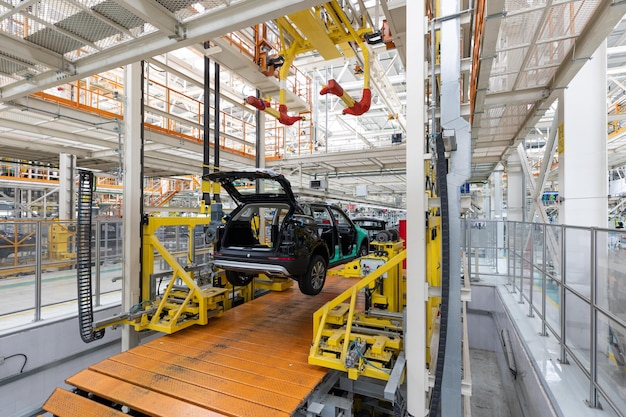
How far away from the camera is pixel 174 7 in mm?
2822

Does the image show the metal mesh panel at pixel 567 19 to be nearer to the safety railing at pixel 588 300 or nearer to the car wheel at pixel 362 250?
the safety railing at pixel 588 300

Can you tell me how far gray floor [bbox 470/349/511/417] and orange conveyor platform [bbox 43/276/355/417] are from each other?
3.52 m

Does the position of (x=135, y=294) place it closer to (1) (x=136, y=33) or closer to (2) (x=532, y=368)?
(1) (x=136, y=33)

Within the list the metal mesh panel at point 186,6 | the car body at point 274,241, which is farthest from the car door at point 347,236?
the metal mesh panel at point 186,6

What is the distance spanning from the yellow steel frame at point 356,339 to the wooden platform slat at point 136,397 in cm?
104

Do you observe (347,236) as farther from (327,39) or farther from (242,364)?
(242,364)

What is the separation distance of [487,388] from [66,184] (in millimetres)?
12040

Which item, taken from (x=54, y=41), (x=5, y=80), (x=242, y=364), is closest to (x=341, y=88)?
(x=54, y=41)

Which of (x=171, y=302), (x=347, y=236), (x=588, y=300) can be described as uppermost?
(x=347, y=236)

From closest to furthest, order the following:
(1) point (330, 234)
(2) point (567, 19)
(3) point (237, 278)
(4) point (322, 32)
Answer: (2) point (567, 19), (4) point (322, 32), (3) point (237, 278), (1) point (330, 234)

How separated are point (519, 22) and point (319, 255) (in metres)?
3.56

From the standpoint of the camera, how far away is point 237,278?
5.14m

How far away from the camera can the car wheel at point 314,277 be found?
435 centimetres

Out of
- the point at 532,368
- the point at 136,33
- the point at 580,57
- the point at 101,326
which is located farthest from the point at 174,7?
the point at 532,368
